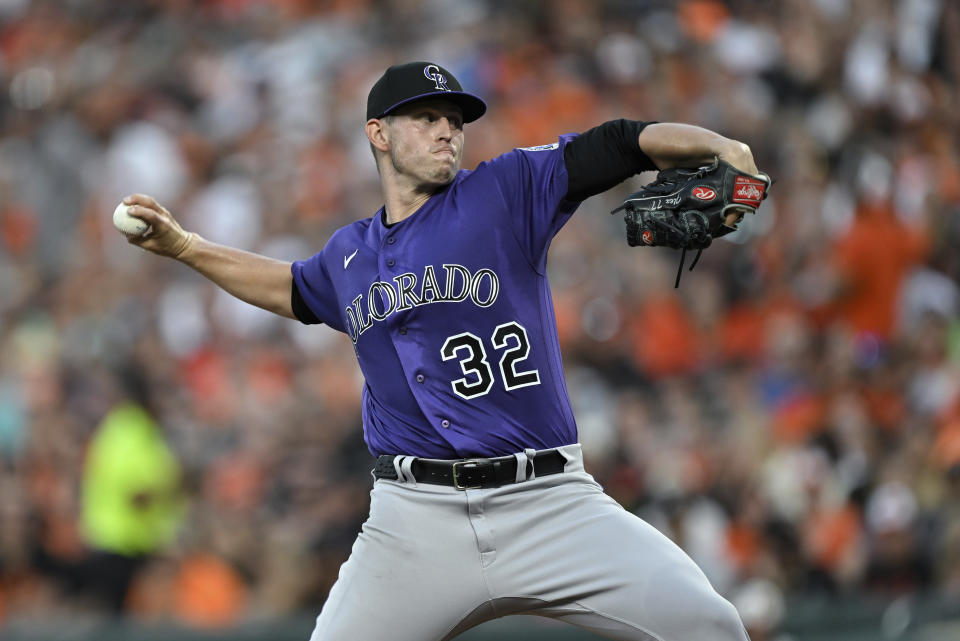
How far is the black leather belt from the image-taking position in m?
3.59

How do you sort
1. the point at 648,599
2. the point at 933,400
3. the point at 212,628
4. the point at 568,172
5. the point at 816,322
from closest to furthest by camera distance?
the point at 648,599 → the point at 568,172 → the point at 212,628 → the point at 933,400 → the point at 816,322

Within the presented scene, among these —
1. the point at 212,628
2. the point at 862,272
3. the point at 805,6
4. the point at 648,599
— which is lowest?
the point at 212,628

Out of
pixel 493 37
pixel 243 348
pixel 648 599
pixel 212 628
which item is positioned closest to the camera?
pixel 648 599

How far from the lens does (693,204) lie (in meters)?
3.43

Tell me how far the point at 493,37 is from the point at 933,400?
3996 millimetres

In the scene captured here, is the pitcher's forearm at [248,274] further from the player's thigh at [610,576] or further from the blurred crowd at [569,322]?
the blurred crowd at [569,322]

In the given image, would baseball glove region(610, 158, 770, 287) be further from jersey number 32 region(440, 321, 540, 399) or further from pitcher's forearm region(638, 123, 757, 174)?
jersey number 32 region(440, 321, 540, 399)

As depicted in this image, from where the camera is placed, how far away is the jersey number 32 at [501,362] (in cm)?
364

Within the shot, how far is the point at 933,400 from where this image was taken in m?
6.84

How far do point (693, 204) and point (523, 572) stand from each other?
3.57 feet

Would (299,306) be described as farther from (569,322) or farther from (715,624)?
(569,322)

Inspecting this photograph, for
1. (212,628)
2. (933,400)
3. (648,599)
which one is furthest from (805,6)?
(648,599)

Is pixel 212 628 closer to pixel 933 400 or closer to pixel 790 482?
pixel 790 482

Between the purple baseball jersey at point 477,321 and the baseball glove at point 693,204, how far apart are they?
0.82ft
